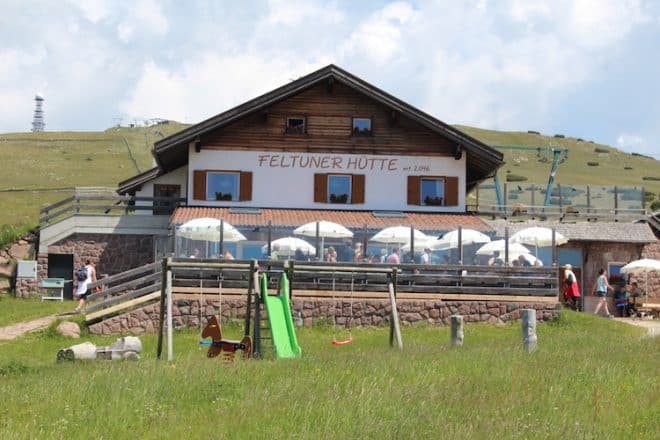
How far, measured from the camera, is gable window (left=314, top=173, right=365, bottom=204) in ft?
120

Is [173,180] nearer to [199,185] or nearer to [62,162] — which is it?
[199,185]

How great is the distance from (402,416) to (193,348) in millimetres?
11649

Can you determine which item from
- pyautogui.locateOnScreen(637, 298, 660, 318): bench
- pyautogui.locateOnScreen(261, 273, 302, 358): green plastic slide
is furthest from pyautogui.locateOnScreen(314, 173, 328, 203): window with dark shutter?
pyautogui.locateOnScreen(261, 273, 302, 358): green plastic slide

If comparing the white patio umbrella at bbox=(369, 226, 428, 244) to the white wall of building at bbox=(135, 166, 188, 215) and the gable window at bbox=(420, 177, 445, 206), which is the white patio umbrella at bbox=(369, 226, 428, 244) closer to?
the gable window at bbox=(420, 177, 445, 206)

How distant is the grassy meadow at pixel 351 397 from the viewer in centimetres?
1045

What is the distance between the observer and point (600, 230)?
127ft

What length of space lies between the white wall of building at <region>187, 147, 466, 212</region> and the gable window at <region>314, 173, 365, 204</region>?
0.15 metres

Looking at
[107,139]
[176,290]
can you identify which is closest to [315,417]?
[176,290]

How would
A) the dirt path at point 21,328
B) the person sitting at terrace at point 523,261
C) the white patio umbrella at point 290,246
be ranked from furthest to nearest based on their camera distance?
the person sitting at terrace at point 523,261, the white patio umbrella at point 290,246, the dirt path at point 21,328

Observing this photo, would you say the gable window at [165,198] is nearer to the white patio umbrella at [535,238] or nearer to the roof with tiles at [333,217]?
the roof with tiles at [333,217]

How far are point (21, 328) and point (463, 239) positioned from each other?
38.0 feet

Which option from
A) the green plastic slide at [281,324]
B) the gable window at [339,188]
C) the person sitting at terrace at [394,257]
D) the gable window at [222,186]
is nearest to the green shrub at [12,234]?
the gable window at [222,186]

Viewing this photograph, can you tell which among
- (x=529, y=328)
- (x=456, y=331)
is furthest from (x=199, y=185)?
(x=529, y=328)

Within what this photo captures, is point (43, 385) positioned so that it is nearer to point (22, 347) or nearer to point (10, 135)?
point (22, 347)
